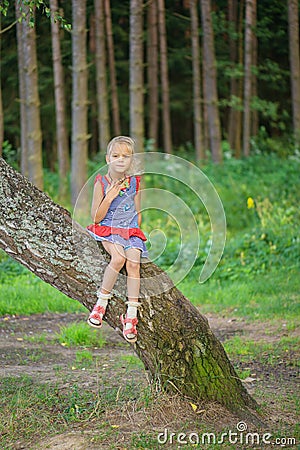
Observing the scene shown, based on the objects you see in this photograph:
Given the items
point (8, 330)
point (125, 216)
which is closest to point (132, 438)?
point (125, 216)

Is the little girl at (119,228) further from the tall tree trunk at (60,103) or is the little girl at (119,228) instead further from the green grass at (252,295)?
the tall tree trunk at (60,103)

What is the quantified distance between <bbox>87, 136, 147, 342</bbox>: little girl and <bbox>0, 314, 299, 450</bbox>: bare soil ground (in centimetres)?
59

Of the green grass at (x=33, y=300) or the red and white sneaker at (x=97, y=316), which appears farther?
the green grass at (x=33, y=300)

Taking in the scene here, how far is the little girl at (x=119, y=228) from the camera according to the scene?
15.2ft

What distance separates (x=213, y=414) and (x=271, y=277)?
204 inches

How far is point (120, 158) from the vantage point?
473cm

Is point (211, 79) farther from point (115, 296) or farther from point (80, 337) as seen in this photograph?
point (115, 296)

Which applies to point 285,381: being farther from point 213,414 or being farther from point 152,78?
point 152,78

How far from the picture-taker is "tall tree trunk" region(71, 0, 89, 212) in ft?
44.9

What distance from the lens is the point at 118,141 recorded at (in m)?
4.75

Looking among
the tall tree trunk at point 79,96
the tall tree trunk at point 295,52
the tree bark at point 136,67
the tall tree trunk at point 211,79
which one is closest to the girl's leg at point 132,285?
the tree bark at point 136,67

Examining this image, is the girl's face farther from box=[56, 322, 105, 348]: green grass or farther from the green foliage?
the green foliage

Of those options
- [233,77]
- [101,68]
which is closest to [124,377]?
[101,68]

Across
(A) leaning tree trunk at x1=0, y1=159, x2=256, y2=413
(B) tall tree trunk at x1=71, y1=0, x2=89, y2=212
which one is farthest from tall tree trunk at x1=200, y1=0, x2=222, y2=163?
(A) leaning tree trunk at x1=0, y1=159, x2=256, y2=413
